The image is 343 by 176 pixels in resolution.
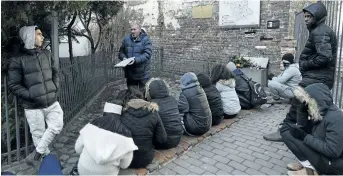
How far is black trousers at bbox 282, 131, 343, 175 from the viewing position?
2910 mm

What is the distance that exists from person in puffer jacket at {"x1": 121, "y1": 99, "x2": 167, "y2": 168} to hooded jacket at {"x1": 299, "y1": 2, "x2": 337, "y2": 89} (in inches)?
81.7

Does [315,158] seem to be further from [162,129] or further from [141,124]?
[141,124]

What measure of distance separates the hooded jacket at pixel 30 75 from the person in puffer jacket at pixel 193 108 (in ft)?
6.19

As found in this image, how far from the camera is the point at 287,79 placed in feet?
19.3

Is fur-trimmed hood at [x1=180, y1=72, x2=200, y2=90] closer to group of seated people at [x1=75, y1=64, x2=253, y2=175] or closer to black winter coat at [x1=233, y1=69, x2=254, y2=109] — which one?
group of seated people at [x1=75, y1=64, x2=253, y2=175]

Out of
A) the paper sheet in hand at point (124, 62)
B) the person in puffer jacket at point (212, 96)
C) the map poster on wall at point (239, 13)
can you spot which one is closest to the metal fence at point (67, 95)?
the paper sheet in hand at point (124, 62)

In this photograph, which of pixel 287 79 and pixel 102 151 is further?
pixel 287 79

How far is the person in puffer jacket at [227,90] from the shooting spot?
531cm

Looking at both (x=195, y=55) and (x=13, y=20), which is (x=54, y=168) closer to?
(x=13, y=20)

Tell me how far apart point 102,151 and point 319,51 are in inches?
111

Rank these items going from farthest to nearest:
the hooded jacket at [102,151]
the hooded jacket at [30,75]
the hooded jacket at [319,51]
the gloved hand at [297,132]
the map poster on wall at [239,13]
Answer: the map poster on wall at [239,13], the hooded jacket at [319,51], the hooded jacket at [30,75], the gloved hand at [297,132], the hooded jacket at [102,151]

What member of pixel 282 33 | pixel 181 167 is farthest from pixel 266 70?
pixel 181 167

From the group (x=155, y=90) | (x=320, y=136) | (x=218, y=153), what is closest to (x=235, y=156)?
(x=218, y=153)

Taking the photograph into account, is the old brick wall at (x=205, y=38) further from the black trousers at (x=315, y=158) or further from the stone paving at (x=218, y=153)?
the black trousers at (x=315, y=158)
